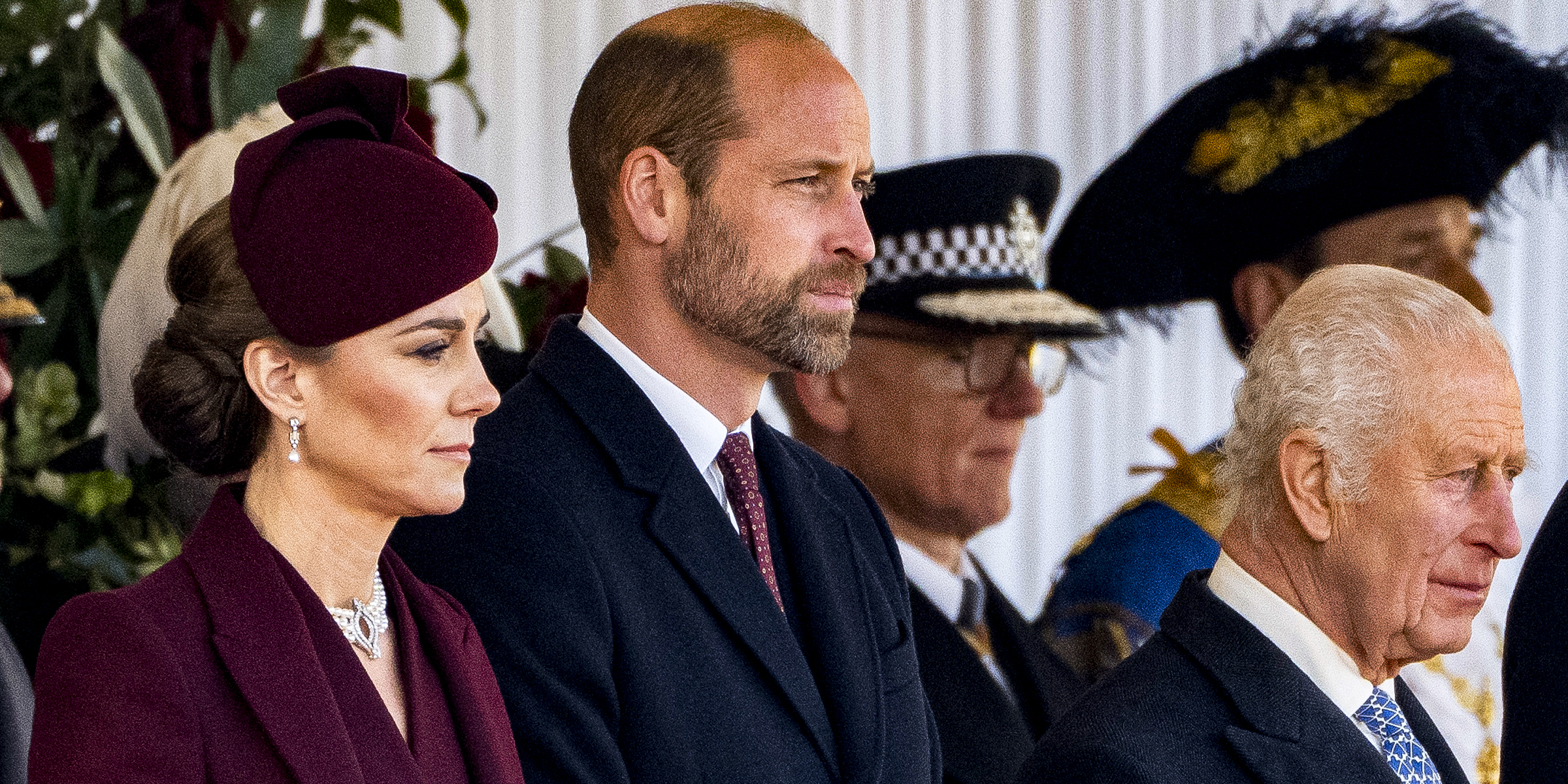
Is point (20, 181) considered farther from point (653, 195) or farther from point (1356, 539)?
point (1356, 539)

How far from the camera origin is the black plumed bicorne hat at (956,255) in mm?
2711

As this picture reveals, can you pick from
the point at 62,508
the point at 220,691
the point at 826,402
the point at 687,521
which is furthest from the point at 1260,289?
the point at 220,691

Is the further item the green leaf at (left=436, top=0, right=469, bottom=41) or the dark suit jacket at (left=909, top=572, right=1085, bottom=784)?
the green leaf at (left=436, top=0, right=469, bottom=41)

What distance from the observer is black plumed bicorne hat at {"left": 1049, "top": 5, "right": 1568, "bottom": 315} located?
2.84 meters

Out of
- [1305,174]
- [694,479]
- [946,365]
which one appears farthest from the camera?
[1305,174]

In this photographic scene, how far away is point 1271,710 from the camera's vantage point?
1.66 metres

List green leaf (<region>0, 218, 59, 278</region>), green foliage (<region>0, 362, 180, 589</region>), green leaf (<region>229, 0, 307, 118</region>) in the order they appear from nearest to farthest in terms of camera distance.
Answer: green foliage (<region>0, 362, 180, 589</region>) < green leaf (<region>0, 218, 59, 278</region>) < green leaf (<region>229, 0, 307, 118</region>)

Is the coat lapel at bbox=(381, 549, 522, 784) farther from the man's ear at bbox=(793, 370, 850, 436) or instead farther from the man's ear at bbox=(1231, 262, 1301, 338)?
the man's ear at bbox=(1231, 262, 1301, 338)

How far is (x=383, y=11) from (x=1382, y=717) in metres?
1.59

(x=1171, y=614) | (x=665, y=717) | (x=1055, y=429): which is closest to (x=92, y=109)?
(x=665, y=717)

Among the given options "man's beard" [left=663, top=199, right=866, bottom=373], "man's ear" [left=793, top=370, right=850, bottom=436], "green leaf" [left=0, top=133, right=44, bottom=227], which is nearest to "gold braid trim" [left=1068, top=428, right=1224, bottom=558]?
"man's ear" [left=793, top=370, right=850, bottom=436]

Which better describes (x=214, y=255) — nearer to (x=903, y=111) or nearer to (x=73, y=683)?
(x=73, y=683)

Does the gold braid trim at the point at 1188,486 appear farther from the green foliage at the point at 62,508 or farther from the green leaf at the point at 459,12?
the green foliage at the point at 62,508

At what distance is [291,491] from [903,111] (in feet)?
8.16
